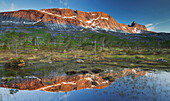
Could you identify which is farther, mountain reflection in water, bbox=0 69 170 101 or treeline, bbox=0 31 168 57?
treeline, bbox=0 31 168 57

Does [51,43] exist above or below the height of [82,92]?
above

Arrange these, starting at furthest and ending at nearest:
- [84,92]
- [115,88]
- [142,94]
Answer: [115,88] < [84,92] < [142,94]

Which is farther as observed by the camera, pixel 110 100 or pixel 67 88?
pixel 67 88

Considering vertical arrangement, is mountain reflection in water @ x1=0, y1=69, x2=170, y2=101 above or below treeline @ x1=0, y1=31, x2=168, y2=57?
below

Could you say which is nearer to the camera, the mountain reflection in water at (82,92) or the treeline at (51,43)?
the mountain reflection in water at (82,92)

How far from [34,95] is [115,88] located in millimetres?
11588

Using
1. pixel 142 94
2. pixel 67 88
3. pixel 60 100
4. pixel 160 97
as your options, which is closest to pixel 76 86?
pixel 67 88

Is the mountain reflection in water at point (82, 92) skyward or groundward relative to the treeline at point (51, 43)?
groundward

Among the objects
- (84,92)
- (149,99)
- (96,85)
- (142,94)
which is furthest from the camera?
(96,85)

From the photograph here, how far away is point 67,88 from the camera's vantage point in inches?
619

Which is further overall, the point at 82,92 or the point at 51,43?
the point at 51,43

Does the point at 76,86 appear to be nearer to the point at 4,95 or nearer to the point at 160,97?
the point at 4,95

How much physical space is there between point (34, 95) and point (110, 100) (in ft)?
32.6

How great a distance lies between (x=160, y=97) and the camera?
12.6 m
